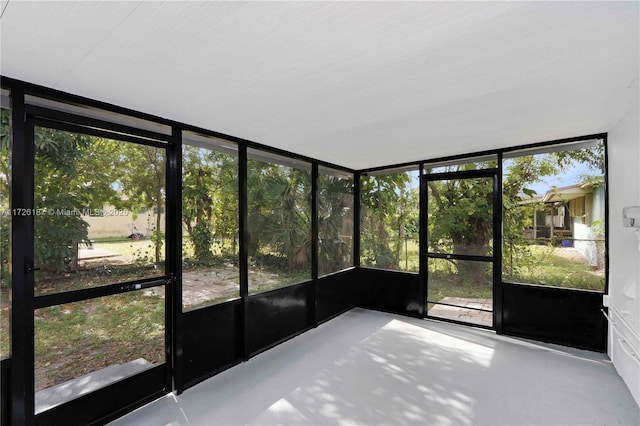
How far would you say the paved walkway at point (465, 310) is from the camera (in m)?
3.84

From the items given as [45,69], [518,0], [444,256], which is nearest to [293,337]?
[444,256]

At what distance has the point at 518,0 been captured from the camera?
3.82ft

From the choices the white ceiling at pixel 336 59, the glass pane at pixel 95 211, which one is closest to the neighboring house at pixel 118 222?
the glass pane at pixel 95 211

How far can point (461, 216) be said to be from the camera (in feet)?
13.4

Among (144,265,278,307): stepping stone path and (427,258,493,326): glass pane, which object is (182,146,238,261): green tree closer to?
(144,265,278,307): stepping stone path

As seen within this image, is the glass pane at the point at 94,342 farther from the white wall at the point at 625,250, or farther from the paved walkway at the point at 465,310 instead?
the white wall at the point at 625,250

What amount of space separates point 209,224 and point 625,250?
3.74 meters

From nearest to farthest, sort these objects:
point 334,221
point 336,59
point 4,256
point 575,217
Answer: point 336,59 → point 4,256 → point 575,217 → point 334,221

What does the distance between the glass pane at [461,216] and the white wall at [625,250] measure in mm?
1148

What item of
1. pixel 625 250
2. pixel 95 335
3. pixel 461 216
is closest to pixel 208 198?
pixel 95 335

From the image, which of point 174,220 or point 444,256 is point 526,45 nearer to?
point 174,220

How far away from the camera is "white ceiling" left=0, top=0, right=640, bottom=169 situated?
1.22 metres

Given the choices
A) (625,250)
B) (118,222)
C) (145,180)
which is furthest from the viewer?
(625,250)

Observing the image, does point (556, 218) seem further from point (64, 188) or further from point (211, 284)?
point (64, 188)
